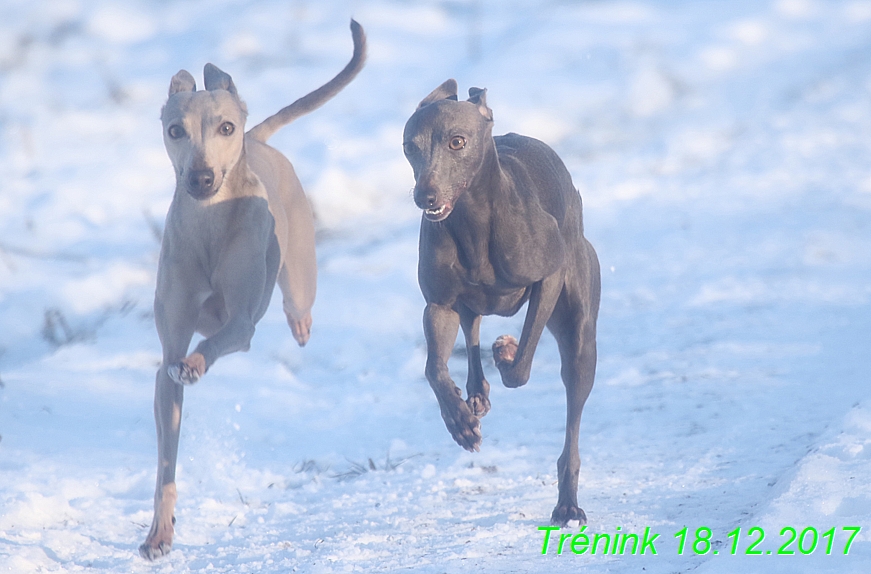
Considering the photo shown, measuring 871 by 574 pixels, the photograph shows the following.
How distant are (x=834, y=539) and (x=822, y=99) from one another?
8.83m

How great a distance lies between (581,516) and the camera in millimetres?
4117

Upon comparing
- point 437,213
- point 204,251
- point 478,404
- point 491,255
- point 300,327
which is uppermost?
point 437,213

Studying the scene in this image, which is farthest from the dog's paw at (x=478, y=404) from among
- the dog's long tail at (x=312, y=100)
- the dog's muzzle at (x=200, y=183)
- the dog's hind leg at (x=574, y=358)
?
the dog's long tail at (x=312, y=100)

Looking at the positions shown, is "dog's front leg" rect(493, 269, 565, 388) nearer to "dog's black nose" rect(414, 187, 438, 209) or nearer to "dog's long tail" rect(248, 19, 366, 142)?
"dog's black nose" rect(414, 187, 438, 209)

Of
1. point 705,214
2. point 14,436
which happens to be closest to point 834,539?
point 14,436

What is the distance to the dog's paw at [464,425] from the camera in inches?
140

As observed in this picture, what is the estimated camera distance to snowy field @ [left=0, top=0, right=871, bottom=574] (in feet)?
14.3

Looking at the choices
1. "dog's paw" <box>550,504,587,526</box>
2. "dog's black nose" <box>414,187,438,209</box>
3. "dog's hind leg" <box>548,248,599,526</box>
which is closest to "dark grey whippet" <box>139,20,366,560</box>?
"dog's black nose" <box>414,187,438,209</box>

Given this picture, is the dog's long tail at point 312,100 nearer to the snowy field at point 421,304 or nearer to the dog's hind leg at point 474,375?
the snowy field at point 421,304

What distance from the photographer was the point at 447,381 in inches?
144

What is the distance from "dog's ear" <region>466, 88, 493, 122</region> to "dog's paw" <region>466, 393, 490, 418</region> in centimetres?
103

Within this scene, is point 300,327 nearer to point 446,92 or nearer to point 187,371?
point 187,371

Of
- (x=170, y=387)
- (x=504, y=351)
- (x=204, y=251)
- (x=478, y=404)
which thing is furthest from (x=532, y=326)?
(x=170, y=387)

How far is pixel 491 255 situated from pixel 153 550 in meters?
1.87
